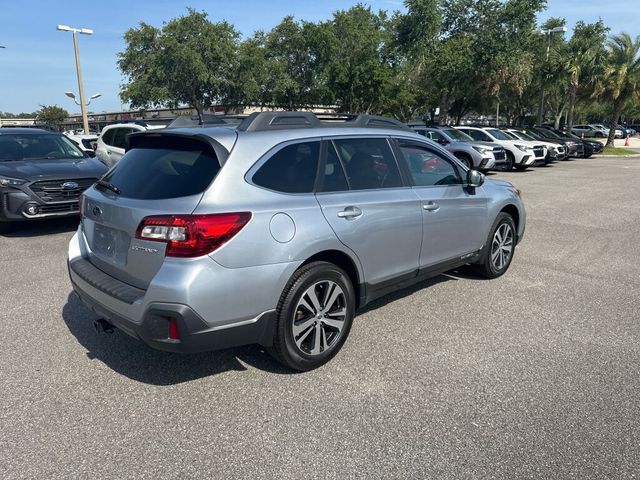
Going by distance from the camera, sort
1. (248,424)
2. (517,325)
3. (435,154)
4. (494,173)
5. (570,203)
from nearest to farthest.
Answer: (248,424) < (517,325) < (435,154) < (570,203) < (494,173)

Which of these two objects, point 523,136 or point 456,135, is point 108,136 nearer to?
point 456,135

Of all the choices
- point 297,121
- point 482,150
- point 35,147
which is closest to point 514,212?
point 297,121

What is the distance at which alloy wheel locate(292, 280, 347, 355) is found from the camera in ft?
11.0

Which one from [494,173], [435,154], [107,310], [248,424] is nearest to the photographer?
[248,424]

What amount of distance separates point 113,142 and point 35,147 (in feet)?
10.8

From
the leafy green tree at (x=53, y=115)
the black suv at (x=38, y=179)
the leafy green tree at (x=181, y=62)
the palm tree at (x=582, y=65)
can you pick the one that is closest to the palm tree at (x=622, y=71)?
the palm tree at (x=582, y=65)

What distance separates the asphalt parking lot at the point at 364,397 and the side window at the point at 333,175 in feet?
→ 4.10

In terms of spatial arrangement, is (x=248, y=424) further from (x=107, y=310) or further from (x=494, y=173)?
(x=494, y=173)

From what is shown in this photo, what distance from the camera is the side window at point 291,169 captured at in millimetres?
3242

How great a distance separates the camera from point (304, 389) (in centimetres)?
326

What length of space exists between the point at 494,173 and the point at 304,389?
1701 cm

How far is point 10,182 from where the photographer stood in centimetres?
707

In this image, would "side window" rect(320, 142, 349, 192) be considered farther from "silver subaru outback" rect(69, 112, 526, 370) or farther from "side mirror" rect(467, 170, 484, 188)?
"side mirror" rect(467, 170, 484, 188)

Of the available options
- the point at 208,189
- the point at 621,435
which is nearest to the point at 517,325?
the point at 621,435
